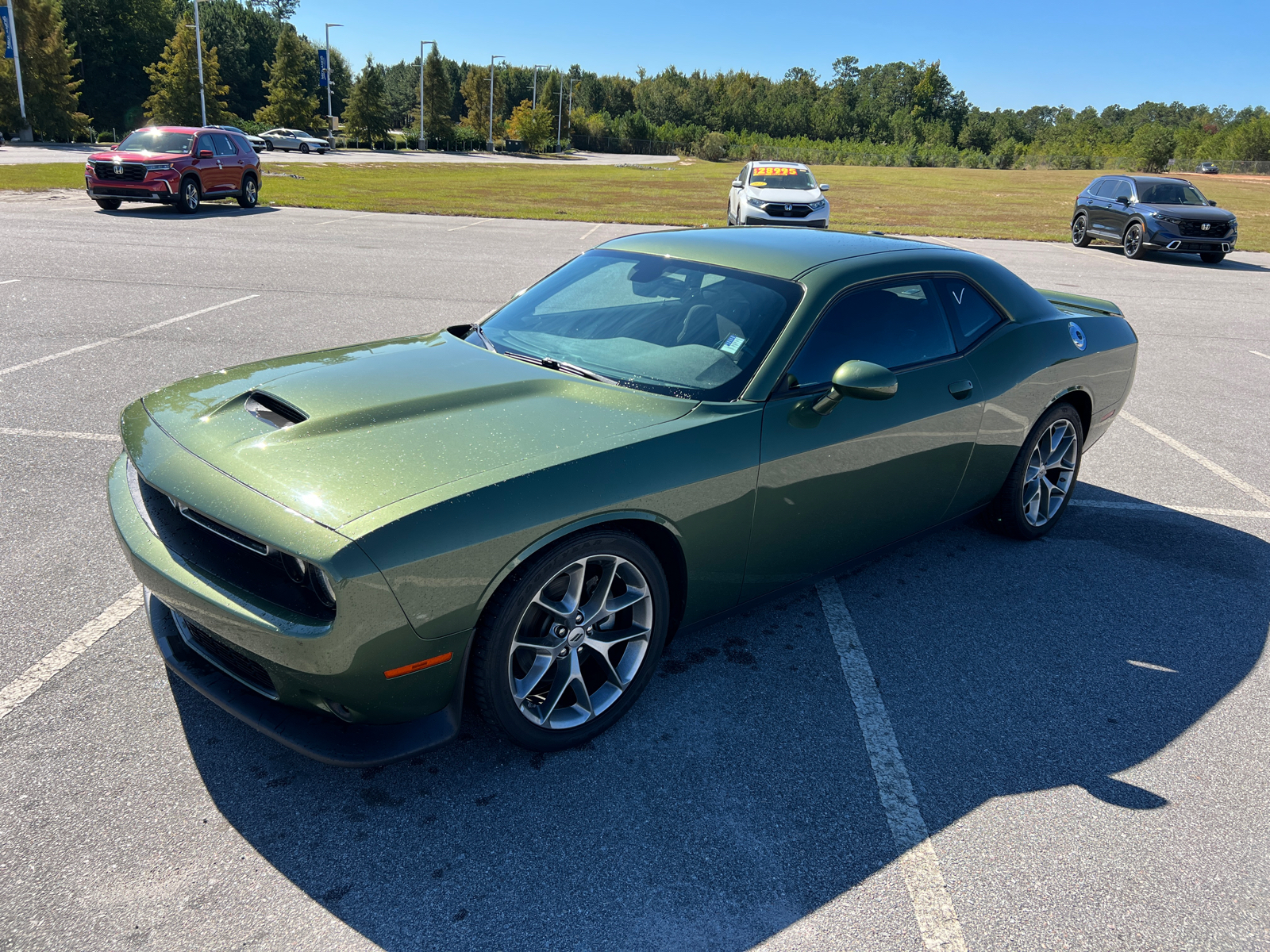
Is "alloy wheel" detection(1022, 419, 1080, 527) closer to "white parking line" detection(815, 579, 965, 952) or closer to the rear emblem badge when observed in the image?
the rear emblem badge

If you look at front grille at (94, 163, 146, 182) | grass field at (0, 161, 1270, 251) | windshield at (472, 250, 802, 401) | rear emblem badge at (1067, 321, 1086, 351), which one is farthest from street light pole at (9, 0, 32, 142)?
rear emblem badge at (1067, 321, 1086, 351)

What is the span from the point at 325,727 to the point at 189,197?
20.2 metres

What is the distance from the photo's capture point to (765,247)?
3992mm

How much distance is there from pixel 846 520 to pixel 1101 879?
1.52 meters

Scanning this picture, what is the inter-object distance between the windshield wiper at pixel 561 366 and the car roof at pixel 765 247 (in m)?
0.84

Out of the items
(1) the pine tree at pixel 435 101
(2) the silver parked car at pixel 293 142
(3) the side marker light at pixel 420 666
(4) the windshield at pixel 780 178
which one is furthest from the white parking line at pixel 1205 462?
(1) the pine tree at pixel 435 101

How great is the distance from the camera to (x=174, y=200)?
19.1 meters

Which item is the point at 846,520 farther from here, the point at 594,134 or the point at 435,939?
the point at 594,134

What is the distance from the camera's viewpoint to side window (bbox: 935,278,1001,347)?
164 inches

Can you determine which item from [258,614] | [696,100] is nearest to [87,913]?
[258,614]

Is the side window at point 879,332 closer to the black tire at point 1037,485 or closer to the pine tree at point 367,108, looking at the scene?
the black tire at point 1037,485

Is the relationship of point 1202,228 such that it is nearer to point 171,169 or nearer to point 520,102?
point 171,169

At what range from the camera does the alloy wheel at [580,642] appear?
280 centimetres

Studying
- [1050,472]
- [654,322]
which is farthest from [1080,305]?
[654,322]
